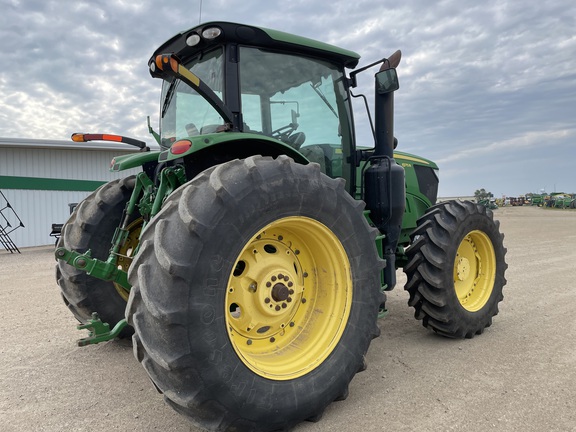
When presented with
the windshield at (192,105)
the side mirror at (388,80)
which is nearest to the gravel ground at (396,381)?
the windshield at (192,105)

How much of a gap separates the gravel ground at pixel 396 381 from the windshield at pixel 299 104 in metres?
1.69

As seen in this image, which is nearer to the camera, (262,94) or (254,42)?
(254,42)

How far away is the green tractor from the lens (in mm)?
2018

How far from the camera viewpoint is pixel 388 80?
3498 mm

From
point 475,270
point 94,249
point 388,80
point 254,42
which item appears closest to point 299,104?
point 254,42

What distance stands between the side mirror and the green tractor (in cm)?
2

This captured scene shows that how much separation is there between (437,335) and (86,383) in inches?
114

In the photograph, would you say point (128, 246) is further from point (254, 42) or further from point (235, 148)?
point (254, 42)

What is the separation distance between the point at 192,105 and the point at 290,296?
1.74 metres

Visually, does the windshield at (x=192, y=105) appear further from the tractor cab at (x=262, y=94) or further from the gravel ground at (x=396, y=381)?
the gravel ground at (x=396, y=381)

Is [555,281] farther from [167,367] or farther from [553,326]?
[167,367]

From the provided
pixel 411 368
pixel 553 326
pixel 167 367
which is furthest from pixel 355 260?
pixel 553 326

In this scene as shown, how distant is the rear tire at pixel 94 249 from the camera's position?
11.3ft

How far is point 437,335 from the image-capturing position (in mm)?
3916
